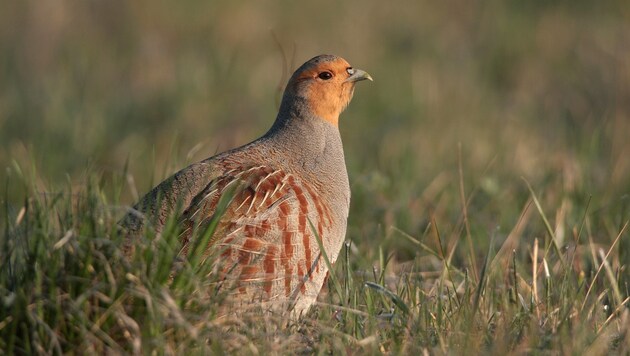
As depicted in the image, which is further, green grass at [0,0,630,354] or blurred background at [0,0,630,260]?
blurred background at [0,0,630,260]

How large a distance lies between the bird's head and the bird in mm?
189

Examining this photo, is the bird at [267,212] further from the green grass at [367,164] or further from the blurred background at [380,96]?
the blurred background at [380,96]

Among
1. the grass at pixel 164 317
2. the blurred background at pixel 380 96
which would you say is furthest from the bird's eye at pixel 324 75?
the grass at pixel 164 317

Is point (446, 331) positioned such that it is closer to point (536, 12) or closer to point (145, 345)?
point (145, 345)

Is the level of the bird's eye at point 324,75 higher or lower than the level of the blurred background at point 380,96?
higher

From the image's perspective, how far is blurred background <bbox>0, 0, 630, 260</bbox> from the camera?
19.1 feet

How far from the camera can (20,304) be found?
9.83 feet

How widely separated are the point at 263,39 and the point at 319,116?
5277 millimetres

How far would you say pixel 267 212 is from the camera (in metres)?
3.79

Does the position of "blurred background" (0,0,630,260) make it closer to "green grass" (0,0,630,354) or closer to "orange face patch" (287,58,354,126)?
"green grass" (0,0,630,354)

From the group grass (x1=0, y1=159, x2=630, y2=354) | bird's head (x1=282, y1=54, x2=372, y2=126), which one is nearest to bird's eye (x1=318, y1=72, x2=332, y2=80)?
bird's head (x1=282, y1=54, x2=372, y2=126)

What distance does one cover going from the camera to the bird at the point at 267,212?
3648 millimetres

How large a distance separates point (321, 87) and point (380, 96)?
3.93 metres

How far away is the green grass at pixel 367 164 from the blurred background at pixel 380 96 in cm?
2
